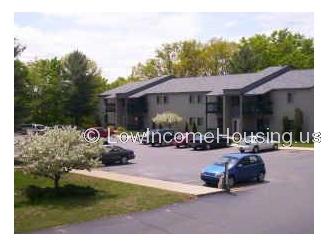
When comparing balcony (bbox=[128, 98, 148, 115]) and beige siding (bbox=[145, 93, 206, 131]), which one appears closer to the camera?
balcony (bbox=[128, 98, 148, 115])

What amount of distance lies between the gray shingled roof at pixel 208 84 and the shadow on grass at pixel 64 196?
69.5ft

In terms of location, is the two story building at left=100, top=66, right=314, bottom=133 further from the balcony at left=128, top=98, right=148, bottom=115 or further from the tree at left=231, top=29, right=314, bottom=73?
the tree at left=231, top=29, right=314, bottom=73

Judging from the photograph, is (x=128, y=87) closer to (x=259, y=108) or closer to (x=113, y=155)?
(x=259, y=108)

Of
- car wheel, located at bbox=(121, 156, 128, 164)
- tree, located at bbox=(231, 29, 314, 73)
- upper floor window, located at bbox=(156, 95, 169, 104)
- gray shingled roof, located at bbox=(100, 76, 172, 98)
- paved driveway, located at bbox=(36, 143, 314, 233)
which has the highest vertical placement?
tree, located at bbox=(231, 29, 314, 73)

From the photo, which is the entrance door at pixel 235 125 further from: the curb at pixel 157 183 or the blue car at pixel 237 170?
the blue car at pixel 237 170

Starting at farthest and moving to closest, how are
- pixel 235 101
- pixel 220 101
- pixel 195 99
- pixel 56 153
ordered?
1. pixel 235 101
2. pixel 220 101
3. pixel 195 99
4. pixel 56 153

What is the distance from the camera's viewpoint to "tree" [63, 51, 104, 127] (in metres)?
31.6

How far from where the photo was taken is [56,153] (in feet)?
74.8

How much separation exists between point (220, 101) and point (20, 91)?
853 inches

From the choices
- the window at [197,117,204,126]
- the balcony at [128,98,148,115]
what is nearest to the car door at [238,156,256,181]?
the balcony at [128,98,148,115]

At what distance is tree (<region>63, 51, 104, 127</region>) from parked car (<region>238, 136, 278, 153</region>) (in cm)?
1031

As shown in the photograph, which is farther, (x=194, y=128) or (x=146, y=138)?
(x=194, y=128)

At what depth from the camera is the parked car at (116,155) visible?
108 ft

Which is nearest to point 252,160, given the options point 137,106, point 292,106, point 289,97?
point 292,106
